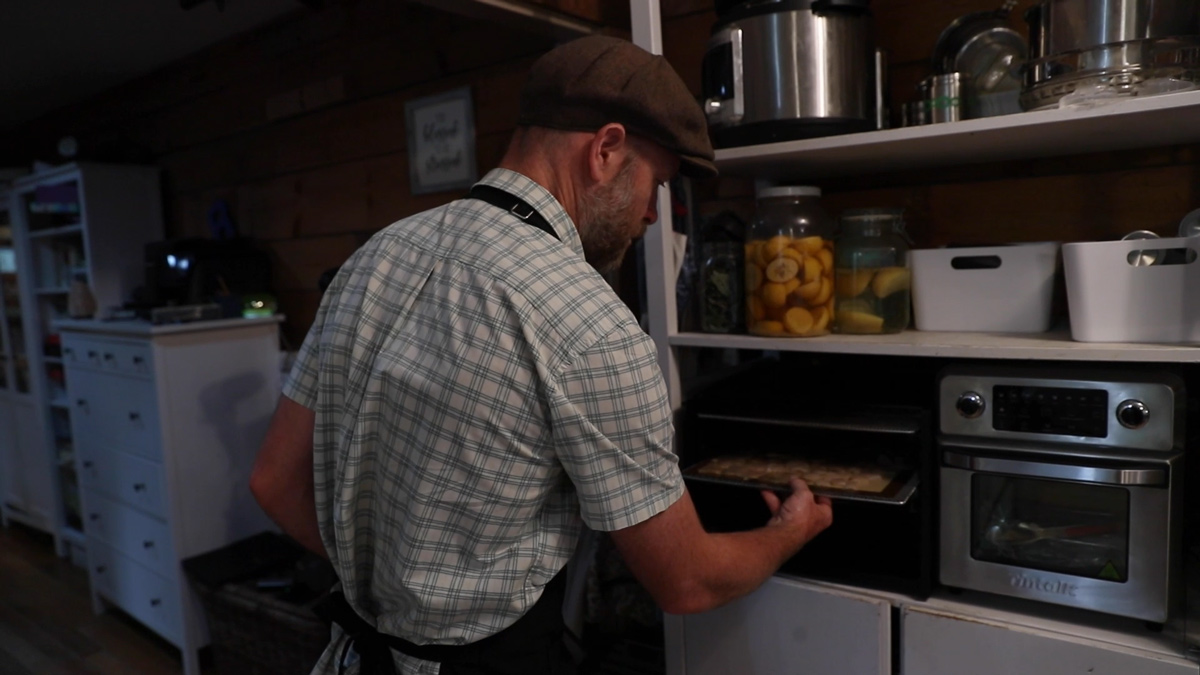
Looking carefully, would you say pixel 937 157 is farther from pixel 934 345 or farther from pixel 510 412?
pixel 510 412

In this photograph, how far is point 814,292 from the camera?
4.02 ft

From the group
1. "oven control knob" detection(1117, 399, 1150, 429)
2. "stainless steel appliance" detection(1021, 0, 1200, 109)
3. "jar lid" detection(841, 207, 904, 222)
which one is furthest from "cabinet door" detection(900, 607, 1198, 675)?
"stainless steel appliance" detection(1021, 0, 1200, 109)

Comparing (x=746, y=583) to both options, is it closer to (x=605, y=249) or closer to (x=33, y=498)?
(x=605, y=249)

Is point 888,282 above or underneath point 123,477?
above

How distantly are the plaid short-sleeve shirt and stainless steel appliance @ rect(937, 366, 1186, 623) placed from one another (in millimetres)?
494

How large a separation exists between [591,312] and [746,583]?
471 millimetres

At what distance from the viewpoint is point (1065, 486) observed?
3.38 feet

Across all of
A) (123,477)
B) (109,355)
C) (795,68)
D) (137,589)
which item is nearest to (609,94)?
(795,68)

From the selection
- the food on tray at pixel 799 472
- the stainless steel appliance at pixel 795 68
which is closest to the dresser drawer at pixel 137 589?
the food on tray at pixel 799 472

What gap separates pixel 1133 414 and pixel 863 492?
1.18 feet

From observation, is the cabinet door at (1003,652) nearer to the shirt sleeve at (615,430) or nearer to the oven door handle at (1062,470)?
the oven door handle at (1062,470)

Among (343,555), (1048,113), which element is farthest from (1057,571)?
(343,555)

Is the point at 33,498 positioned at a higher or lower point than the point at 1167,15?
lower

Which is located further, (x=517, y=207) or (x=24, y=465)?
(x=24, y=465)
